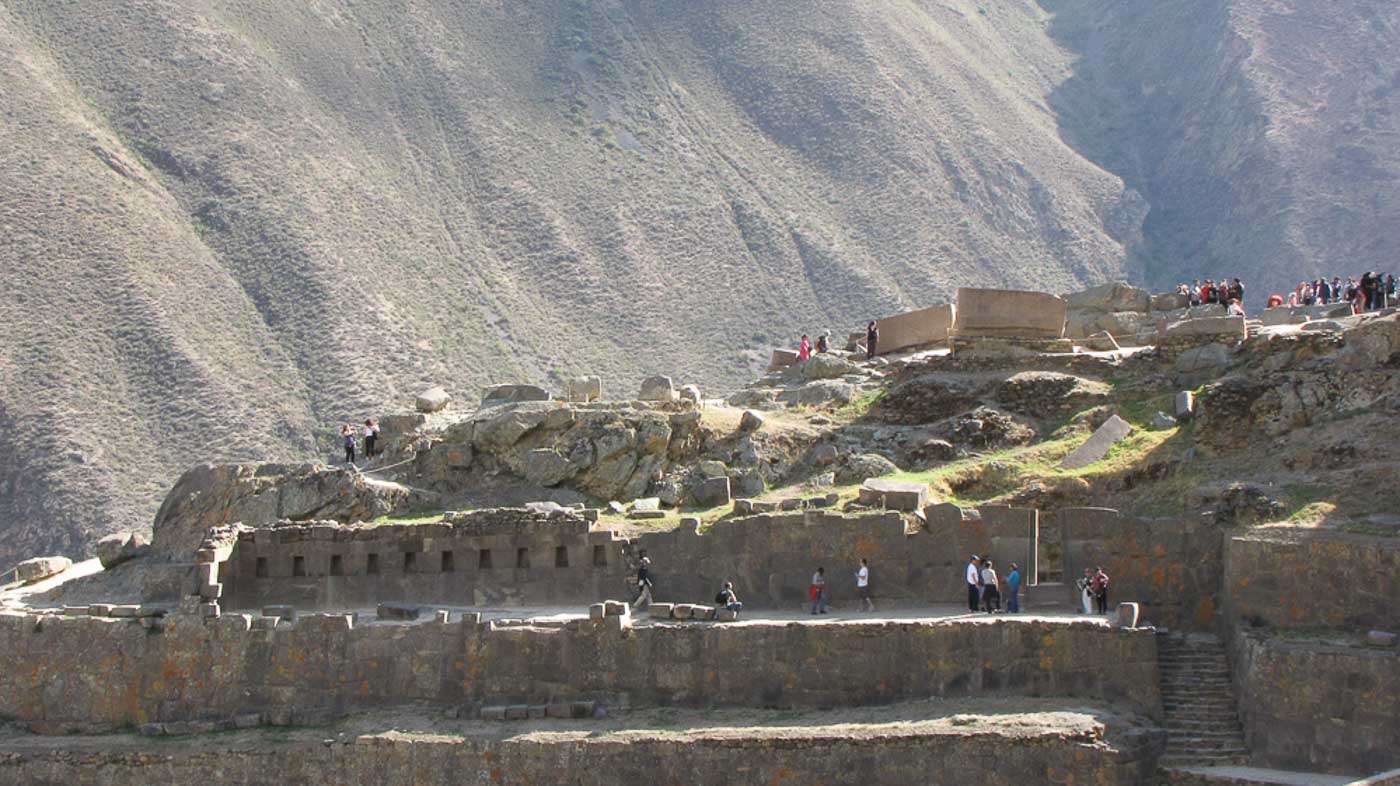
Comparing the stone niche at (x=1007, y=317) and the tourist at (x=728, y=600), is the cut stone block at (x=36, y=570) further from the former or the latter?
the stone niche at (x=1007, y=317)

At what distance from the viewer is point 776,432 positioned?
1667 inches

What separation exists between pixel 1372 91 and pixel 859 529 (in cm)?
8048

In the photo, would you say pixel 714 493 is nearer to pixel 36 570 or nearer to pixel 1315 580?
pixel 1315 580

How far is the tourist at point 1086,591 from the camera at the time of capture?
113 feet

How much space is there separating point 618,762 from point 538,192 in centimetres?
6581

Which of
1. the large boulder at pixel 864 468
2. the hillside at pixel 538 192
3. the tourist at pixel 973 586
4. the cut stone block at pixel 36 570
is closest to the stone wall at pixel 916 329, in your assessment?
the large boulder at pixel 864 468

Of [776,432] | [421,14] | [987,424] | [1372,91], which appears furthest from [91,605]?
[1372,91]

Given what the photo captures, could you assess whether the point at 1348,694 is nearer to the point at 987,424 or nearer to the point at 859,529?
the point at 859,529

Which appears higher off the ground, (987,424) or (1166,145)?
(1166,145)

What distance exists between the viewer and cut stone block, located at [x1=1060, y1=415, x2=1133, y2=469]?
126 ft

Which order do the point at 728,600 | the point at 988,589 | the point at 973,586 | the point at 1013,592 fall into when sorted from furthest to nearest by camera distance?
1. the point at 728,600
2. the point at 973,586
3. the point at 1013,592
4. the point at 988,589

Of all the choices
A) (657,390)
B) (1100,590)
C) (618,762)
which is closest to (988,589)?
(1100,590)

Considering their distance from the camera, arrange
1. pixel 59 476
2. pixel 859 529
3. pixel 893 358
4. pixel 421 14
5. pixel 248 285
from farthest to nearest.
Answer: pixel 421 14 < pixel 248 285 < pixel 59 476 < pixel 893 358 < pixel 859 529

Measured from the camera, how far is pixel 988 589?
34.6 metres
